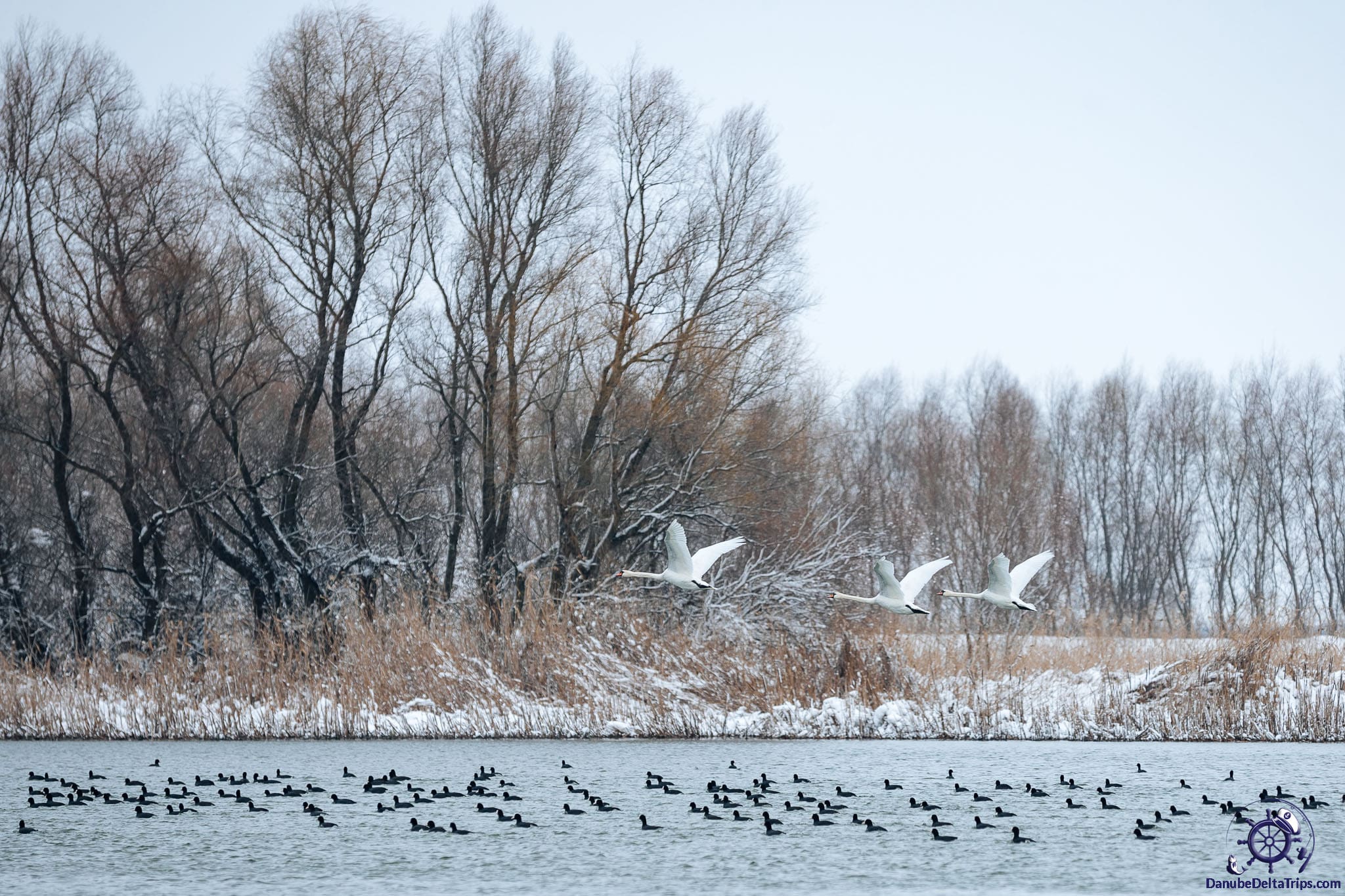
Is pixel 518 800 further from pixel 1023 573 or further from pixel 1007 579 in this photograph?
pixel 1023 573

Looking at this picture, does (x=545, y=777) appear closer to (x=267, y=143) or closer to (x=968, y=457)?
(x=267, y=143)

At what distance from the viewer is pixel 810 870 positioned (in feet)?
36.9

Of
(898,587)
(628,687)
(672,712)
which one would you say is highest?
(898,587)

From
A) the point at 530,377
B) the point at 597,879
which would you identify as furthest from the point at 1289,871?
the point at 530,377

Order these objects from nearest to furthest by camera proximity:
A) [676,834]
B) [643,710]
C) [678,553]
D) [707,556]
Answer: [676,834] → [678,553] → [707,556] → [643,710]

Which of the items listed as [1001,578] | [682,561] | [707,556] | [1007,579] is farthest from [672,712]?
[1007,579]

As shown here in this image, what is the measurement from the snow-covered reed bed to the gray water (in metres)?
2.28

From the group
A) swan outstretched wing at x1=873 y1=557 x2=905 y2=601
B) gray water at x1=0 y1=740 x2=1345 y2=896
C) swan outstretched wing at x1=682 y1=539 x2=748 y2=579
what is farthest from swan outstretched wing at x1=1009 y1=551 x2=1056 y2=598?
swan outstretched wing at x1=682 y1=539 x2=748 y2=579

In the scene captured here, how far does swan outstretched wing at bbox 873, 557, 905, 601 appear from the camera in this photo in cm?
1458

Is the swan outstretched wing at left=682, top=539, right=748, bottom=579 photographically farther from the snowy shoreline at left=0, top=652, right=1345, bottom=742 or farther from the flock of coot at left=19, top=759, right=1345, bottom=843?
the snowy shoreline at left=0, top=652, right=1345, bottom=742

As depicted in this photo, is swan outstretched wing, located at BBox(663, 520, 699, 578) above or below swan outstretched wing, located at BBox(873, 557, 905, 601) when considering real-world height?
above

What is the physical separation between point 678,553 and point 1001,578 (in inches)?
134

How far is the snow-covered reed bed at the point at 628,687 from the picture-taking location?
70.0ft

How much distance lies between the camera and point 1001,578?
1470 cm
